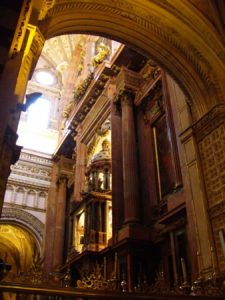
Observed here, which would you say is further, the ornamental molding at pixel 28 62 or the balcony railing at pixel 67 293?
the ornamental molding at pixel 28 62

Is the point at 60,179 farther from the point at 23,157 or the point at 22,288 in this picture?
the point at 22,288

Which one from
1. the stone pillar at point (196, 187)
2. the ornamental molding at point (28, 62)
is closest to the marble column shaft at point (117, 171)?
the stone pillar at point (196, 187)

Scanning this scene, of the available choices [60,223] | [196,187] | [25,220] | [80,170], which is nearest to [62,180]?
[60,223]

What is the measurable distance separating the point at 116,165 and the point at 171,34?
4.82 metres

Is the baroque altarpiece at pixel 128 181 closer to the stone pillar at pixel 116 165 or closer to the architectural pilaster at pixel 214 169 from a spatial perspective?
the stone pillar at pixel 116 165

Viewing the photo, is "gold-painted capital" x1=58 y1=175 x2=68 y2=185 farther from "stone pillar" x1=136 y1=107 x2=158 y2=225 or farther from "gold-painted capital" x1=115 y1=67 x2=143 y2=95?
"stone pillar" x1=136 y1=107 x2=158 y2=225

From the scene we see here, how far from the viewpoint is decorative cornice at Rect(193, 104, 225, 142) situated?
5633 millimetres

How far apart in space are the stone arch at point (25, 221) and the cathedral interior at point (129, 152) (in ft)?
0.17

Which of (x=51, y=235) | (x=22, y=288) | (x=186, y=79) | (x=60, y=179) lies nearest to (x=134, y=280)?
(x=186, y=79)

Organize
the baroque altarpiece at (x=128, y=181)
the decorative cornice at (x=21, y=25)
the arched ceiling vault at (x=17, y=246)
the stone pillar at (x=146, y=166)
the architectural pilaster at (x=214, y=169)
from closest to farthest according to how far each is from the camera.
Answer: the decorative cornice at (x=21, y=25) → the architectural pilaster at (x=214, y=169) → the baroque altarpiece at (x=128, y=181) → the stone pillar at (x=146, y=166) → the arched ceiling vault at (x=17, y=246)

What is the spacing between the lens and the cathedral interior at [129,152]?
3.74 m

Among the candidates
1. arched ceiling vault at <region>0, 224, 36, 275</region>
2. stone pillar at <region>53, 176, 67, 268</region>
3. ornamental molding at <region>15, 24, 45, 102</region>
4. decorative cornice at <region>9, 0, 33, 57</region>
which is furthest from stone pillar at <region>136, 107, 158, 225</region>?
arched ceiling vault at <region>0, 224, 36, 275</region>

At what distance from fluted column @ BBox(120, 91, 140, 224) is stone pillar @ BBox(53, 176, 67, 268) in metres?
5.94

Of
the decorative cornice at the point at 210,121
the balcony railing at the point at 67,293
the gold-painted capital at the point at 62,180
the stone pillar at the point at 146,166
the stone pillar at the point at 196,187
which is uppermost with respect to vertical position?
the gold-painted capital at the point at 62,180
